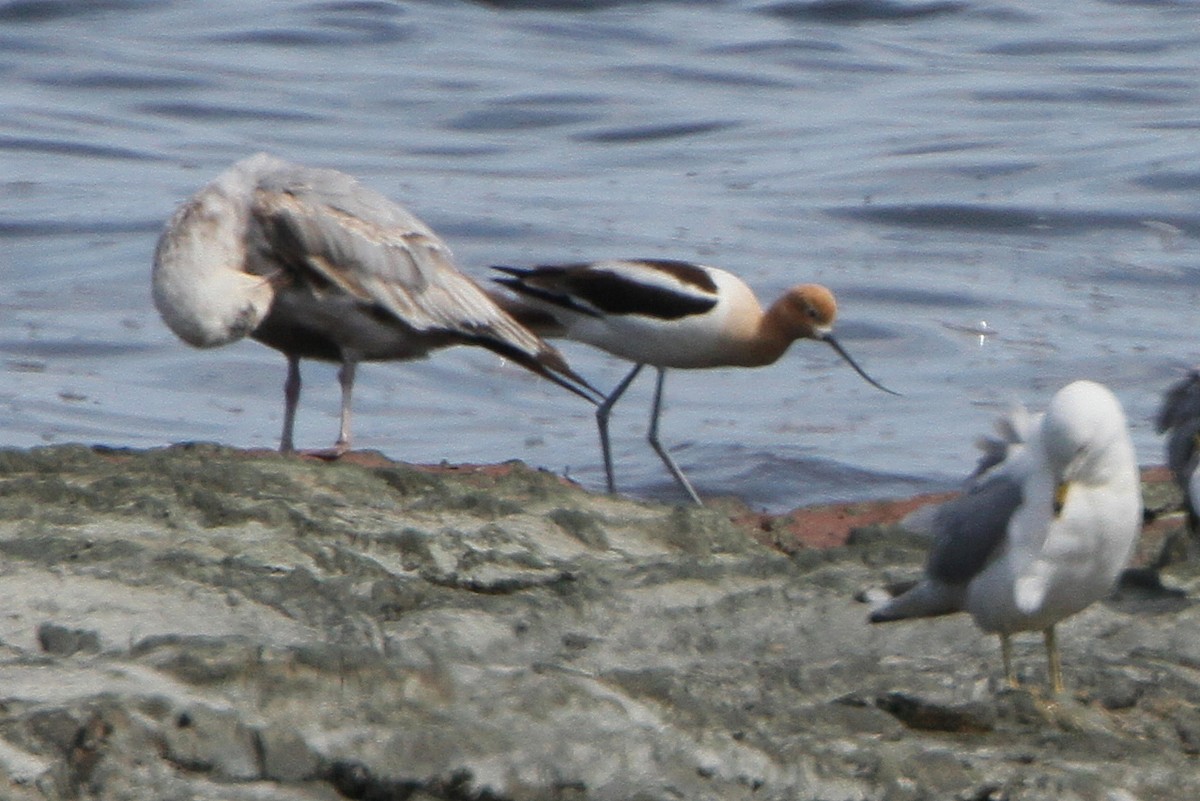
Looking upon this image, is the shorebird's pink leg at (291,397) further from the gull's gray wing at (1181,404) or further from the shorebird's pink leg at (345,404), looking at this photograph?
the gull's gray wing at (1181,404)

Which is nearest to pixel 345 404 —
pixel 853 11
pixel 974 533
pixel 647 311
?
pixel 647 311

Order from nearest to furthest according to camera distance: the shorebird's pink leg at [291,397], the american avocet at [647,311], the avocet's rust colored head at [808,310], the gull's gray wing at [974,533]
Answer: the gull's gray wing at [974,533], the shorebird's pink leg at [291,397], the american avocet at [647,311], the avocet's rust colored head at [808,310]

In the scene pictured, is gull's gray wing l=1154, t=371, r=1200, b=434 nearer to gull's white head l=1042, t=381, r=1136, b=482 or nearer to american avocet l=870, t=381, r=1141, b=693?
american avocet l=870, t=381, r=1141, b=693

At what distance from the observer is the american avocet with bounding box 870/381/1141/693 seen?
199 inches

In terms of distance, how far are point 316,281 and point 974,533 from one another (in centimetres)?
418

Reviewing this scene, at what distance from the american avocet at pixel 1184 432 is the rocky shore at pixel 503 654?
0.53ft

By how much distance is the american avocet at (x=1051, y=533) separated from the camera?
5062 mm

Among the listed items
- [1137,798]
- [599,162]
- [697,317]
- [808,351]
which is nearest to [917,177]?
[599,162]

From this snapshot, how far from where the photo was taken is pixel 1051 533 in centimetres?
508

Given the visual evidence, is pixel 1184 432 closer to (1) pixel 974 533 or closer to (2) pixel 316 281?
(1) pixel 974 533

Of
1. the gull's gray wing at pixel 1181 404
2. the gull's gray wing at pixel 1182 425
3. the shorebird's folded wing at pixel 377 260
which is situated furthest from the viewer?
the shorebird's folded wing at pixel 377 260

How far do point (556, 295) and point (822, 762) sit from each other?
18.3ft

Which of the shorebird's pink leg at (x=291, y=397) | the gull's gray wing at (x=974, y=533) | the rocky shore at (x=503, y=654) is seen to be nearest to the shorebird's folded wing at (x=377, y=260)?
the shorebird's pink leg at (x=291, y=397)

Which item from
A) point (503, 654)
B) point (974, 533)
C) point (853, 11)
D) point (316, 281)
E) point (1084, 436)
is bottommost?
point (853, 11)
